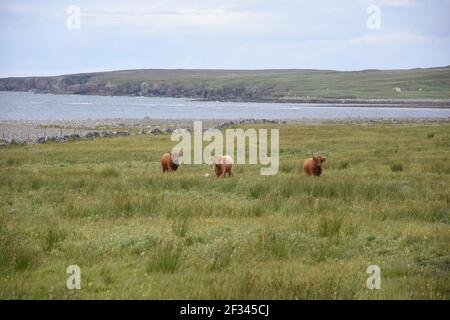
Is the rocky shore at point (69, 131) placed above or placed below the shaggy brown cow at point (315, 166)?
below

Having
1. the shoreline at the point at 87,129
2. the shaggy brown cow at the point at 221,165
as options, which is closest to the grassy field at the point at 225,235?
the shaggy brown cow at the point at 221,165

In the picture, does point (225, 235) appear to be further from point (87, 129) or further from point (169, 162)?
point (87, 129)

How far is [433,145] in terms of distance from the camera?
3416 centimetres

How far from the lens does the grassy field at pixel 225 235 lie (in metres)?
8.12

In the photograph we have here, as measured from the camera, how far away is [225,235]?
37.6ft

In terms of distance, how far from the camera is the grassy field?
8.12m

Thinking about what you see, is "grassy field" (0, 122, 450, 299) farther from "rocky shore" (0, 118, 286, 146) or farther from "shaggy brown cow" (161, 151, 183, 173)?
"rocky shore" (0, 118, 286, 146)

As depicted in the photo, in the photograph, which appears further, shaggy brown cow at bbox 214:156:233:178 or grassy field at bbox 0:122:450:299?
shaggy brown cow at bbox 214:156:233:178

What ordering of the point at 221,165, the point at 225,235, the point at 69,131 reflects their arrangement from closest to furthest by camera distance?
the point at 225,235
the point at 221,165
the point at 69,131

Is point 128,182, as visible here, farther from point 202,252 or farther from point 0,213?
point 202,252

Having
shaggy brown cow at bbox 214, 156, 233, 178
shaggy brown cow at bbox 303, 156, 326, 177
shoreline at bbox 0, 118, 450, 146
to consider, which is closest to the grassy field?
shaggy brown cow at bbox 214, 156, 233, 178

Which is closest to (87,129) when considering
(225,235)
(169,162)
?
(169,162)

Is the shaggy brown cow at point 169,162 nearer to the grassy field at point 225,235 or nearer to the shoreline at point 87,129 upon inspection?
the grassy field at point 225,235
